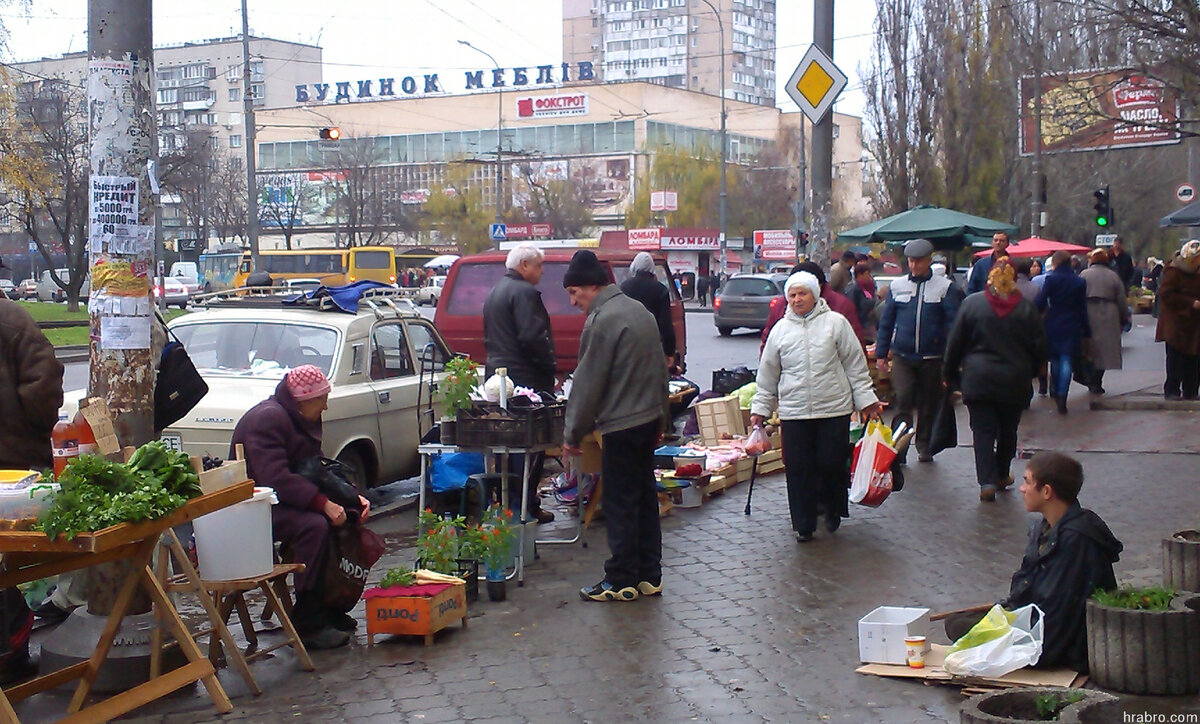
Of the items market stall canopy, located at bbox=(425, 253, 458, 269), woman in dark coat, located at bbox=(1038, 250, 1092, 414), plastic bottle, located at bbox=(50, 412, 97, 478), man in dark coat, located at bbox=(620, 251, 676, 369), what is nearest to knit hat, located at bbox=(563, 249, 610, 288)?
plastic bottle, located at bbox=(50, 412, 97, 478)

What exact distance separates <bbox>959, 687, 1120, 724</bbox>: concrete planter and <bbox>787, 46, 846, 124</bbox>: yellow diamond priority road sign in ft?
29.6

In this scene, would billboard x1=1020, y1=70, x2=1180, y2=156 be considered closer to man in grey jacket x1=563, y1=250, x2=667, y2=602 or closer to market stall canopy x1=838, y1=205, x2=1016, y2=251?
market stall canopy x1=838, y1=205, x2=1016, y2=251

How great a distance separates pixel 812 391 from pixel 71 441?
471 cm

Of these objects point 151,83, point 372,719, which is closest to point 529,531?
point 372,719

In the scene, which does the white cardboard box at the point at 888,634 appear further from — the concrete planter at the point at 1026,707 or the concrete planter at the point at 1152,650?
the concrete planter at the point at 1026,707

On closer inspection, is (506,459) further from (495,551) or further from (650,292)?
(650,292)

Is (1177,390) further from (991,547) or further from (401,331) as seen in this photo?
(401,331)

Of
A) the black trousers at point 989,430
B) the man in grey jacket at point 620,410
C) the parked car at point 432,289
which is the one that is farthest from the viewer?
the parked car at point 432,289

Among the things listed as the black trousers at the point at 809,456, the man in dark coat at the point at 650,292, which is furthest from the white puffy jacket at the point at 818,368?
the man in dark coat at the point at 650,292

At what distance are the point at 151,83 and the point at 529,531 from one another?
11.7 feet

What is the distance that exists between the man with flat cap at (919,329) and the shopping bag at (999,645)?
5532mm

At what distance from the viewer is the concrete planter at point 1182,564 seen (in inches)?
250

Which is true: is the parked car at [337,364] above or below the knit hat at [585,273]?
below

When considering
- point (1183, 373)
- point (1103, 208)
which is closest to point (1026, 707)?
point (1183, 373)
